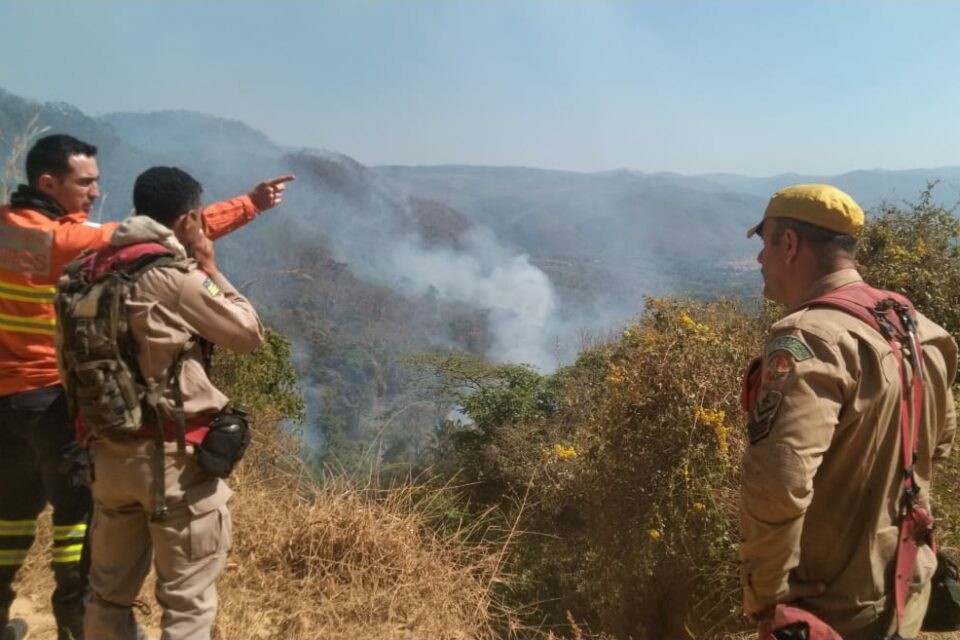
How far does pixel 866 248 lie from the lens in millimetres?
6617

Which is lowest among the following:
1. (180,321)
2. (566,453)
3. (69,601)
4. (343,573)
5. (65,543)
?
(566,453)

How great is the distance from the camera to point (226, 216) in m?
2.79

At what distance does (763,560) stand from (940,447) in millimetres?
726

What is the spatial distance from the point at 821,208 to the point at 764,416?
57 centimetres

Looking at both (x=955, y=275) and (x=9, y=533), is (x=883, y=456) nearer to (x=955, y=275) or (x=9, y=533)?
(x=9, y=533)

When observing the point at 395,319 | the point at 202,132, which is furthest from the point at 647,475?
the point at 202,132

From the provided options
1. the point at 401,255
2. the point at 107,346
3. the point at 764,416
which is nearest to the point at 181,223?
the point at 107,346

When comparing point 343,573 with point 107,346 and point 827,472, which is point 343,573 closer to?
point 107,346

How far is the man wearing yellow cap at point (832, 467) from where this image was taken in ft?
4.88

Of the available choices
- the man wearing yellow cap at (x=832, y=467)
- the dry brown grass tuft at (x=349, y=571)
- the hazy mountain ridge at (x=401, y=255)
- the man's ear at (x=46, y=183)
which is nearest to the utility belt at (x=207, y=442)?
the man's ear at (x=46, y=183)

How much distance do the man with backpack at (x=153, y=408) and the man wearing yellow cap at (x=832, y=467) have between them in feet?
5.03

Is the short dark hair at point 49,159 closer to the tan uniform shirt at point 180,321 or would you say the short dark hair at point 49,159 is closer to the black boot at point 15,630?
the tan uniform shirt at point 180,321

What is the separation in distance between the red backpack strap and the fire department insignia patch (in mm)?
286

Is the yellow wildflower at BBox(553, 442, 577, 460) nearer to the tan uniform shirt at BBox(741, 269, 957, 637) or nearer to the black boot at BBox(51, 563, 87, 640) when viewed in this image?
the black boot at BBox(51, 563, 87, 640)
